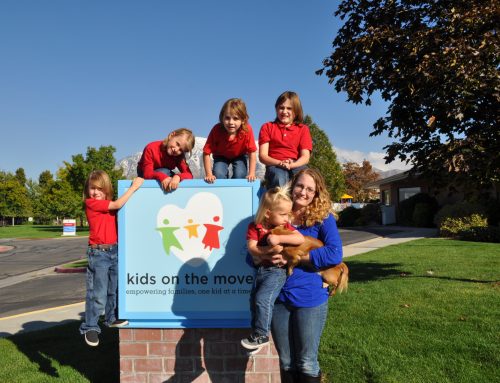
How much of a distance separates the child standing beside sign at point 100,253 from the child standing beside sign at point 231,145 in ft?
2.21

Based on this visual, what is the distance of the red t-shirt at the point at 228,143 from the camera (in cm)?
409

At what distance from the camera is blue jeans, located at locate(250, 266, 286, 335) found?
2.86 meters

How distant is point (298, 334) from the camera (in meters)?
2.87

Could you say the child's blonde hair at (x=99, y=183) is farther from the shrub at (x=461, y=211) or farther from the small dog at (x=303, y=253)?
the shrub at (x=461, y=211)

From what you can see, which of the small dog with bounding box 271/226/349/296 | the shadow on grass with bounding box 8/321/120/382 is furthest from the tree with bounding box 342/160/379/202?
the small dog with bounding box 271/226/349/296

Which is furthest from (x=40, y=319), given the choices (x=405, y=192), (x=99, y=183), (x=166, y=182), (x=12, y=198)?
(x=12, y=198)

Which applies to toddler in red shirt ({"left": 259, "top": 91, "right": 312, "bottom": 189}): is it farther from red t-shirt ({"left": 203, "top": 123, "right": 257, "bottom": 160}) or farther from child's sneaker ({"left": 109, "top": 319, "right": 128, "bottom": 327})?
child's sneaker ({"left": 109, "top": 319, "right": 128, "bottom": 327})

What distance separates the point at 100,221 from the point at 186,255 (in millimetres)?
807

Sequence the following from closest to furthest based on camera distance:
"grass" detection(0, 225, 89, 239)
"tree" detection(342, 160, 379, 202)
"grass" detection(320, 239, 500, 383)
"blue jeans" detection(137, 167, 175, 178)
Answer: "blue jeans" detection(137, 167, 175, 178)
"grass" detection(320, 239, 500, 383)
"grass" detection(0, 225, 89, 239)
"tree" detection(342, 160, 379, 202)

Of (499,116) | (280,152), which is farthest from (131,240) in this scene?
(499,116)

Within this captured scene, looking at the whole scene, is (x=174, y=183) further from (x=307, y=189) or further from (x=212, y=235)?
(x=307, y=189)

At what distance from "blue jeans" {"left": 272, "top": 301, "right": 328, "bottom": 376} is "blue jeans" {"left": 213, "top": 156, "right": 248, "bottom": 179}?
5.36ft

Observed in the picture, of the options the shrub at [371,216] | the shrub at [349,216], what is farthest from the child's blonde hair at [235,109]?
the shrub at [349,216]

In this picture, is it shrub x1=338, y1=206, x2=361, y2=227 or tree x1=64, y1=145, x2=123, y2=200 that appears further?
tree x1=64, y1=145, x2=123, y2=200
